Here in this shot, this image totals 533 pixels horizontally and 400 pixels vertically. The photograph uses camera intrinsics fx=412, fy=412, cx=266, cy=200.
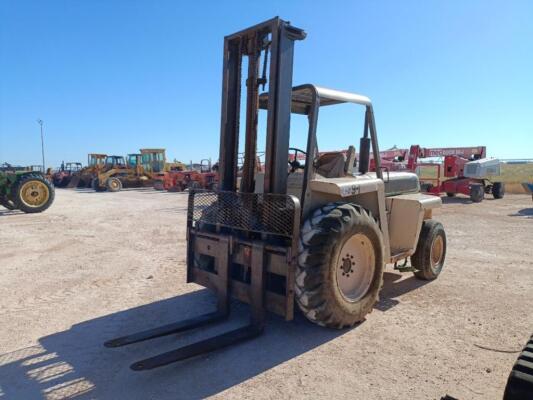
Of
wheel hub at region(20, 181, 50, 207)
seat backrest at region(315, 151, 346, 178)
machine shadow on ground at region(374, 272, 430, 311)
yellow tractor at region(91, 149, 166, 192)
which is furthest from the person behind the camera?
yellow tractor at region(91, 149, 166, 192)

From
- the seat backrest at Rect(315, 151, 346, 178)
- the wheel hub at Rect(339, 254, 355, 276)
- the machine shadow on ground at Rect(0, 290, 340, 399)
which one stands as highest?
the seat backrest at Rect(315, 151, 346, 178)

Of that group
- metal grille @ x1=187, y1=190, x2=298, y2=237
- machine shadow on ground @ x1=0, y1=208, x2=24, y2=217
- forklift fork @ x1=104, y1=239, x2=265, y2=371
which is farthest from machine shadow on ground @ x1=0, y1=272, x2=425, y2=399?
machine shadow on ground @ x1=0, y1=208, x2=24, y2=217

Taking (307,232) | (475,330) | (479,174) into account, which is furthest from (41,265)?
(479,174)

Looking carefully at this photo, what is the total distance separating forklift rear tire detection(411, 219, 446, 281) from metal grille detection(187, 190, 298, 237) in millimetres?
2846

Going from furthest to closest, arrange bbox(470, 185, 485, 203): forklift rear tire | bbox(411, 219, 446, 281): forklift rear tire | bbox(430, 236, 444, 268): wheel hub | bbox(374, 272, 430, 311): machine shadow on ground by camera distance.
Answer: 1. bbox(470, 185, 485, 203): forklift rear tire
2. bbox(430, 236, 444, 268): wheel hub
3. bbox(411, 219, 446, 281): forklift rear tire
4. bbox(374, 272, 430, 311): machine shadow on ground

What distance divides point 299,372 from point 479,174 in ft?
62.6

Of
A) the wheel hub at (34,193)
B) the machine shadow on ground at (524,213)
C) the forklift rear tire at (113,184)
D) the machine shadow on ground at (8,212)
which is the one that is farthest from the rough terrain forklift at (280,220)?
the forklift rear tire at (113,184)

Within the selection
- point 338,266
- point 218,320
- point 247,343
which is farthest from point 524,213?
point 247,343

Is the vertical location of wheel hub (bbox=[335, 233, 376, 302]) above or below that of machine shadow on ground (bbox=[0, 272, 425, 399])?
above

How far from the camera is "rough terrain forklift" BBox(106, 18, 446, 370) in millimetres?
3812

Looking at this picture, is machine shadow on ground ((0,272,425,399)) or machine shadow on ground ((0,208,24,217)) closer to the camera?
machine shadow on ground ((0,272,425,399))

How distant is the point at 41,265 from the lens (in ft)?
22.2

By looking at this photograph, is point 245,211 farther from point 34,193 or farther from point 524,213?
point 524,213

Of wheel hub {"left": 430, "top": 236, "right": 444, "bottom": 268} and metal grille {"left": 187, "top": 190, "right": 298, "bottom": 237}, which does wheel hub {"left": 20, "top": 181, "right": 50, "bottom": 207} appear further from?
wheel hub {"left": 430, "top": 236, "right": 444, "bottom": 268}
